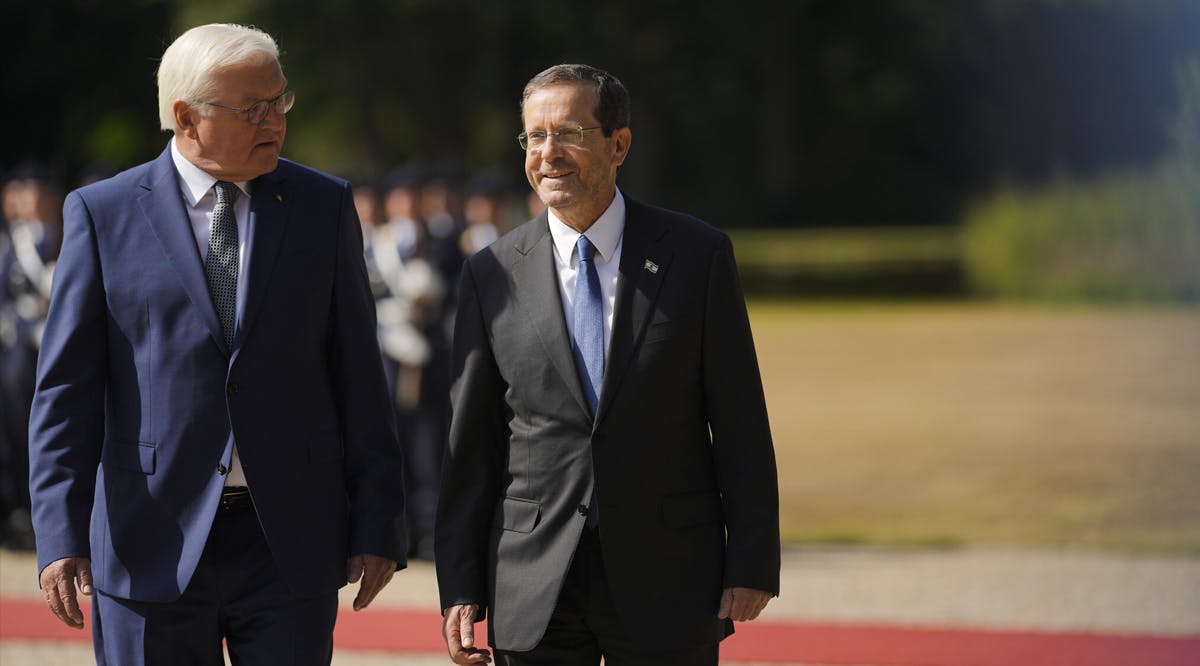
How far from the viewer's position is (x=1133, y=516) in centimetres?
1093

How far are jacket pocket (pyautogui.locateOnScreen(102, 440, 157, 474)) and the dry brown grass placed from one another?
288 inches

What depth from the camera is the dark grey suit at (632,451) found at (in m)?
3.53

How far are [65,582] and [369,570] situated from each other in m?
0.66

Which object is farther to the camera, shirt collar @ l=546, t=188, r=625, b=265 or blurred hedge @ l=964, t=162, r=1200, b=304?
blurred hedge @ l=964, t=162, r=1200, b=304

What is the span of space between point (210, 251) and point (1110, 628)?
5468mm

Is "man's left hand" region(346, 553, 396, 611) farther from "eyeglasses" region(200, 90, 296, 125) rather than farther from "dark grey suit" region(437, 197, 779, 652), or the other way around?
"eyeglasses" region(200, 90, 296, 125)

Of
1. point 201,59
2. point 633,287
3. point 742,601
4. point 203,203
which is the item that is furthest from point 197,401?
point 742,601

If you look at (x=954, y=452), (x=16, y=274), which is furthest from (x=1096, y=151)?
(x=16, y=274)

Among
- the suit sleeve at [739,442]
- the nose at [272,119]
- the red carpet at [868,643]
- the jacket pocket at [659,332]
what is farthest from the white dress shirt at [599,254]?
the red carpet at [868,643]

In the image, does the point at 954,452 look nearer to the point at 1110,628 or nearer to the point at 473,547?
the point at 1110,628

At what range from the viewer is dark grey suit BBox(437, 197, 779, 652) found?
3.53 m

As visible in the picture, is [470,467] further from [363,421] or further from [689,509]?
[689,509]

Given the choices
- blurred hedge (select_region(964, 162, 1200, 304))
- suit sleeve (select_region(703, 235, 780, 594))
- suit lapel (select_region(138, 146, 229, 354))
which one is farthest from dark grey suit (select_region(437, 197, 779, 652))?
blurred hedge (select_region(964, 162, 1200, 304))

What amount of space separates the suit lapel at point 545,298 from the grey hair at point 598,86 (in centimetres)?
31
